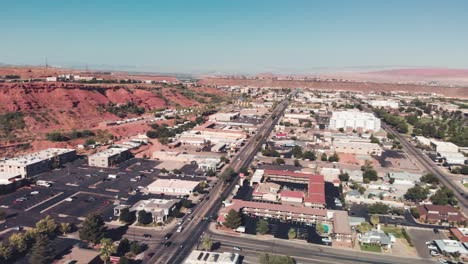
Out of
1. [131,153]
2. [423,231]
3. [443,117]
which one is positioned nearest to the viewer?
[423,231]

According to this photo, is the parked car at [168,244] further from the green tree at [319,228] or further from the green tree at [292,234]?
the green tree at [319,228]

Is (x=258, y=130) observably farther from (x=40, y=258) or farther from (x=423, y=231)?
(x=40, y=258)

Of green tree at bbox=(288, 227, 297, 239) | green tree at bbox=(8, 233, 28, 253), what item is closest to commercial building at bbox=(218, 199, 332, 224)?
green tree at bbox=(288, 227, 297, 239)

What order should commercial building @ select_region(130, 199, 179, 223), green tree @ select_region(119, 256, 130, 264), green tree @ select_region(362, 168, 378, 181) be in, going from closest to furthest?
1. green tree @ select_region(119, 256, 130, 264)
2. commercial building @ select_region(130, 199, 179, 223)
3. green tree @ select_region(362, 168, 378, 181)

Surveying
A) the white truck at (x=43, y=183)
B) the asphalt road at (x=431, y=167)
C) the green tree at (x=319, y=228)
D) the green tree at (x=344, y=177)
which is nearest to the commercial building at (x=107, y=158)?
the white truck at (x=43, y=183)

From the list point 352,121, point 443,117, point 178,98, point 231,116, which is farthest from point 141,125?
point 443,117

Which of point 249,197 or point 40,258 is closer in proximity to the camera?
point 40,258

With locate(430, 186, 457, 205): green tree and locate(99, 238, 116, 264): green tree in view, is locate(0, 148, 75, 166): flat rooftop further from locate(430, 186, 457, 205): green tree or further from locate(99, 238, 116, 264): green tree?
locate(430, 186, 457, 205): green tree
